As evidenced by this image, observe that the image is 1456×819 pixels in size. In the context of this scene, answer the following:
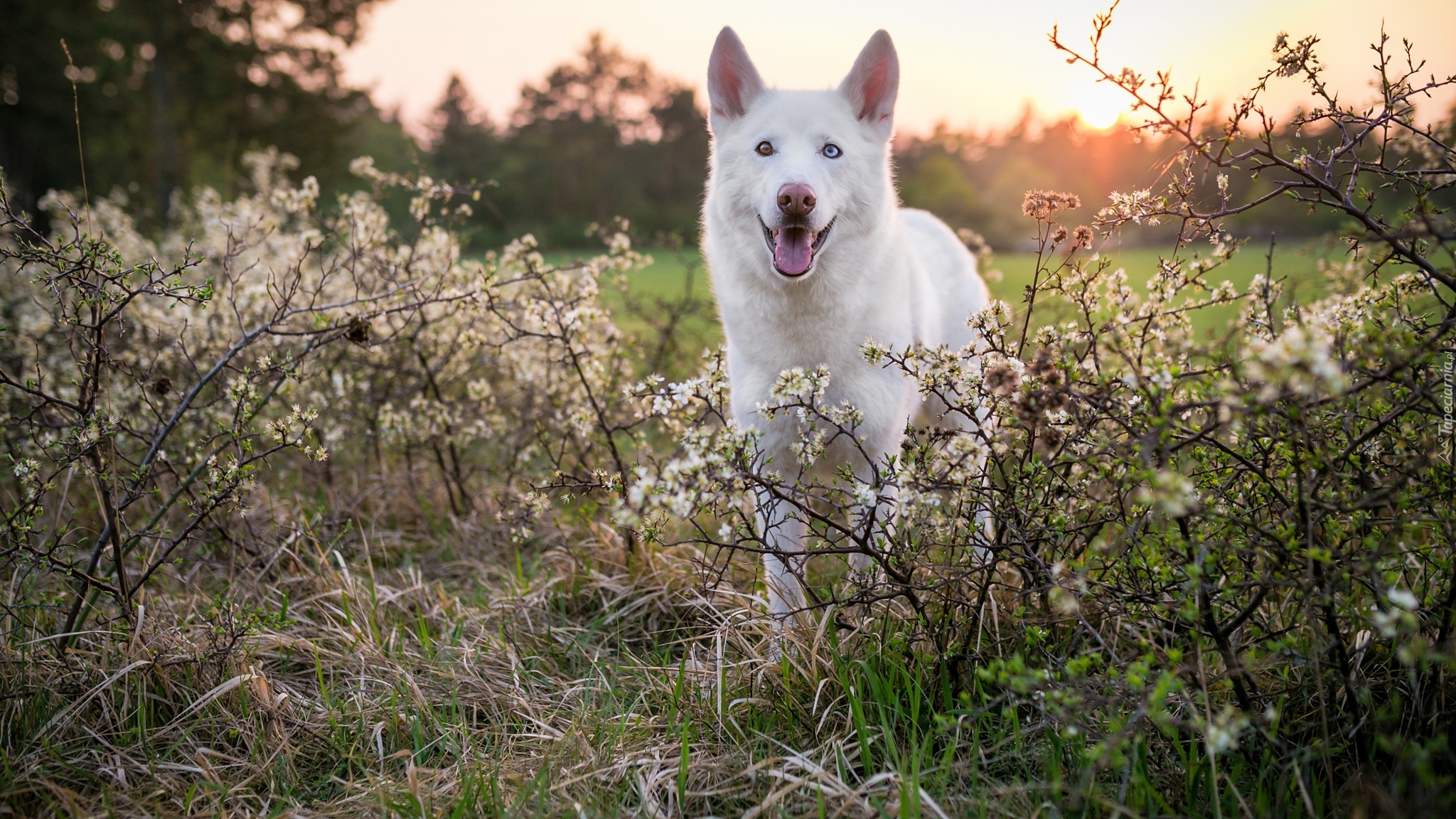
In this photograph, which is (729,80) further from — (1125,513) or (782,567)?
(1125,513)

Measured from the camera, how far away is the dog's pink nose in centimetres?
267

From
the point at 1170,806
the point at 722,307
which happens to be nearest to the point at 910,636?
the point at 1170,806

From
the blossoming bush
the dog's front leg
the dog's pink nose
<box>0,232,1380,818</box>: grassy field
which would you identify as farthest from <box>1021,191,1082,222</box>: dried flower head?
<box>0,232,1380,818</box>: grassy field

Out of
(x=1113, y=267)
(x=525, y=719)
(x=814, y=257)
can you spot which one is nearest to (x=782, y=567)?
(x=525, y=719)

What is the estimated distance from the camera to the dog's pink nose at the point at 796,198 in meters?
2.67

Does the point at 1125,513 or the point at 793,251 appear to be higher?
the point at 793,251

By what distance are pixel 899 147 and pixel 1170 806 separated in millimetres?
35524

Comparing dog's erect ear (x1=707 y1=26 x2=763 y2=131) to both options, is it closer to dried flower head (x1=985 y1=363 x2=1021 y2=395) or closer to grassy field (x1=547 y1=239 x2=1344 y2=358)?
grassy field (x1=547 y1=239 x2=1344 y2=358)

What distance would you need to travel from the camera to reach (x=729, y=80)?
3230 mm

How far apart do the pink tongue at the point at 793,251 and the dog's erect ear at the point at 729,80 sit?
785mm

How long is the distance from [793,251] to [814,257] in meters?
0.11

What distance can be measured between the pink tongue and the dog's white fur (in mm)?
36

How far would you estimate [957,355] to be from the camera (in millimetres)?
2180

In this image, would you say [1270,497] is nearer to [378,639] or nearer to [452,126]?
[378,639]
